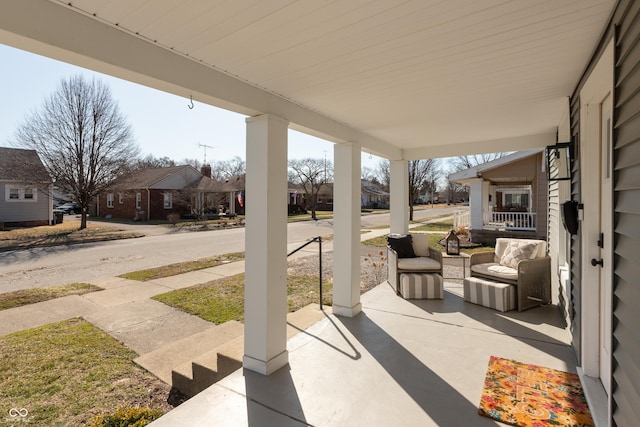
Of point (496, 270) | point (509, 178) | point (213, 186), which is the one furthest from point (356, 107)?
point (213, 186)

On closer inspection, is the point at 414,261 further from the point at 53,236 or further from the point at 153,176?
the point at 153,176

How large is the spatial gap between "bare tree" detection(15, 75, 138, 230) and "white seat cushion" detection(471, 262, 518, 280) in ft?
57.4

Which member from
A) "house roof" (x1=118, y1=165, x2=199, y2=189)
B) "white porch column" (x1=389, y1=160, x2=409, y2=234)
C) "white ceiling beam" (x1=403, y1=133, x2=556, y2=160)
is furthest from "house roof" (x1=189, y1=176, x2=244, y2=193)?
"white ceiling beam" (x1=403, y1=133, x2=556, y2=160)

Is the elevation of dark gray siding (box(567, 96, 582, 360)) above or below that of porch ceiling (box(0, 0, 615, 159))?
below

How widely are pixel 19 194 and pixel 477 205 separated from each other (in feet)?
72.3

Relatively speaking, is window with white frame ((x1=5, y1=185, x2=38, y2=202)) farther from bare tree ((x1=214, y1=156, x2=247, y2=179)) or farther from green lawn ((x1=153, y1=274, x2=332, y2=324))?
bare tree ((x1=214, y1=156, x2=247, y2=179))

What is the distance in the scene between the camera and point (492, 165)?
38.2 ft

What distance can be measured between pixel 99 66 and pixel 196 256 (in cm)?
840

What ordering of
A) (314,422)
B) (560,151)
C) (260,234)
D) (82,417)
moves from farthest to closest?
(560,151) → (260,234) → (82,417) → (314,422)

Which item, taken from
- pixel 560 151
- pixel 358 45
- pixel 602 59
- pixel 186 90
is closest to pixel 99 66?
pixel 186 90

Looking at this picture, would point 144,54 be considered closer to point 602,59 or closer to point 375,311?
point 602,59

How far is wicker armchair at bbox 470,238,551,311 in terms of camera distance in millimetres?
4426

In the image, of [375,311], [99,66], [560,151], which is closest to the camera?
[99,66]

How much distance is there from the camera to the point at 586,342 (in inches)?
105
